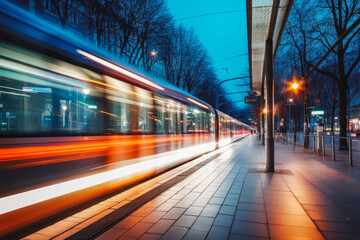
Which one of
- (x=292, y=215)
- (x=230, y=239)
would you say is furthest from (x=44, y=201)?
(x=292, y=215)

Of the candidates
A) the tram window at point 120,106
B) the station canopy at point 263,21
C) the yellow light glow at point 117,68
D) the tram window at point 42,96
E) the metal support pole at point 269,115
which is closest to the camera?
the tram window at point 42,96

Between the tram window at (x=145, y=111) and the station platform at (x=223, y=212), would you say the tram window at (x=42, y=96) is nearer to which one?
the station platform at (x=223, y=212)

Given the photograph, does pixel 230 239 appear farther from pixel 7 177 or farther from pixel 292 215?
Answer: pixel 7 177

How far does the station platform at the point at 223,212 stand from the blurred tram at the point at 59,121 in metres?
0.47

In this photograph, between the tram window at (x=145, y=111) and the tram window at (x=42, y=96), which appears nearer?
the tram window at (x=42, y=96)

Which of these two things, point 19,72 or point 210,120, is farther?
point 210,120

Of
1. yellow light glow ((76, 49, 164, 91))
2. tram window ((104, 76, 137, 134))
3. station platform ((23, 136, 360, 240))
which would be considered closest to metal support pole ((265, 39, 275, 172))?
station platform ((23, 136, 360, 240))

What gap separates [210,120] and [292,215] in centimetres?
1116

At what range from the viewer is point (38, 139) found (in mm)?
3826

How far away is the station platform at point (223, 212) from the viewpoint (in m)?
3.49

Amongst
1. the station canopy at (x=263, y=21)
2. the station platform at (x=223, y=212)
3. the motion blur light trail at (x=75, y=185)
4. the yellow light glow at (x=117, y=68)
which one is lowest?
the station platform at (x=223, y=212)

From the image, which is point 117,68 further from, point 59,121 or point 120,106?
point 59,121

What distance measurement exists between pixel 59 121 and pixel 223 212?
125 inches

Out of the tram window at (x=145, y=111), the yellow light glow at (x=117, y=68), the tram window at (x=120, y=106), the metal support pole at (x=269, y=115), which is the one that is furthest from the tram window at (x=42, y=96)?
the metal support pole at (x=269, y=115)
